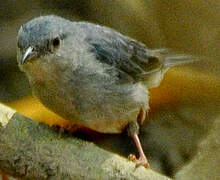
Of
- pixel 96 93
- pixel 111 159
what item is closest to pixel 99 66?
pixel 96 93

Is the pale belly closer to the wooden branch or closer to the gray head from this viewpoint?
the wooden branch

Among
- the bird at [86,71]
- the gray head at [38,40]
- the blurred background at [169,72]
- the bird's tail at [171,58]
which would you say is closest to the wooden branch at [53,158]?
the bird at [86,71]

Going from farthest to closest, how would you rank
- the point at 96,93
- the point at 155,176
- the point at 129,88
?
the point at 129,88 → the point at 96,93 → the point at 155,176

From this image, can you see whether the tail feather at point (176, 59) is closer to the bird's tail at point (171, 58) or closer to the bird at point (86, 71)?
the bird's tail at point (171, 58)

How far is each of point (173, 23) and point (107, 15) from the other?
55 cm

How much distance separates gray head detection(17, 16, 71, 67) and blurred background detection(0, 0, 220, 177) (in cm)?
104

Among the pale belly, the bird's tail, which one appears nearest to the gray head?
the pale belly

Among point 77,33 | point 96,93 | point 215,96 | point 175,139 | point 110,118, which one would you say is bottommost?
point 175,139

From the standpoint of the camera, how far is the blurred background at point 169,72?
371cm

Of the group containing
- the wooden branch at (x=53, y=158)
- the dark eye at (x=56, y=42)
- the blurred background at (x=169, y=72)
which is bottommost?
the blurred background at (x=169, y=72)

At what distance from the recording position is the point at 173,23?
152 inches

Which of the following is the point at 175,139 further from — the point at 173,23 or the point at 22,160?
the point at 22,160

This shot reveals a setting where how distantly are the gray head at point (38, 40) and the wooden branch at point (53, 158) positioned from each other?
0.38 meters

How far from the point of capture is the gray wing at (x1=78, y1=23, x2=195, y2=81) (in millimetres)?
3025
